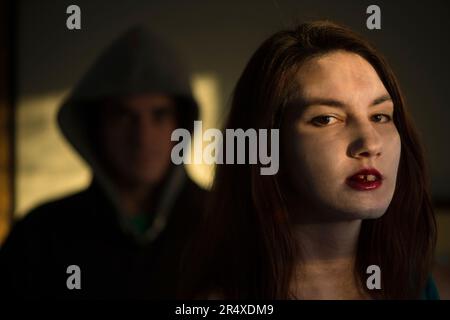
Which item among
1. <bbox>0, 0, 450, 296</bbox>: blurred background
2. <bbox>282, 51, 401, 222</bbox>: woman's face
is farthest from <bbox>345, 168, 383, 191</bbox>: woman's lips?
<bbox>0, 0, 450, 296</bbox>: blurred background

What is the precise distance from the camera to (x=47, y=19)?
0.82 metres

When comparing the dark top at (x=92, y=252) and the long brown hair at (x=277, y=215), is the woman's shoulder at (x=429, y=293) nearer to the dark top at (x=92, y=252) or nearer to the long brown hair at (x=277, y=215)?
the long brown hair at (x=277, y=215)

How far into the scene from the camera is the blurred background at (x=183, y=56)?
788 millimetres

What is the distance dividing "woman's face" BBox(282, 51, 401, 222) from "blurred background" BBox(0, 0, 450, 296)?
0.28 ft

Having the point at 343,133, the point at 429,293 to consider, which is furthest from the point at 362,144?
the point at 429,293

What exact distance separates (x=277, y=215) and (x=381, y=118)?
198 mm

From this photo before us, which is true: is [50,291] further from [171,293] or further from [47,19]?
[47,19]

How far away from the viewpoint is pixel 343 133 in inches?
28.3

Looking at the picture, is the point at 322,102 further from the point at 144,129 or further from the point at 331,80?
the point at 144,129

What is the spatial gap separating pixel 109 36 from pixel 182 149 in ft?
0.66

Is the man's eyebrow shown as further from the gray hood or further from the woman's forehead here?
the gray hood

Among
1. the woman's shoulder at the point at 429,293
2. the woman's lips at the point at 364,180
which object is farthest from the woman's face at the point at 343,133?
the woman's shoulder at the point at 429,293

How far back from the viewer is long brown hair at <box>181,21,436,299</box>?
2.40 ft
